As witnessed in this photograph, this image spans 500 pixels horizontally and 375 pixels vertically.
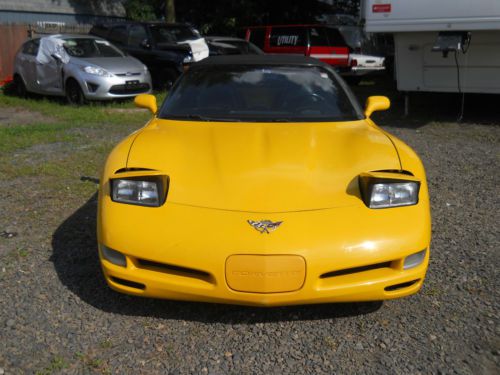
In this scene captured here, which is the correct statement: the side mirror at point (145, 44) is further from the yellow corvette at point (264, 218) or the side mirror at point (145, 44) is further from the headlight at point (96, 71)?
the yellow corvette at point (264, 218)

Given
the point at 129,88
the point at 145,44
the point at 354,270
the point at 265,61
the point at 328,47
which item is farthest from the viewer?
the point at 328,47

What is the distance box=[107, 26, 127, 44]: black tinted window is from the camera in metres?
13.6

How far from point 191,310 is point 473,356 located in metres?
1.47

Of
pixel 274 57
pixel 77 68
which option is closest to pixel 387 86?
pixel 77 68

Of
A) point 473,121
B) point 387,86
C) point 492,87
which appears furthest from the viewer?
point 387,86

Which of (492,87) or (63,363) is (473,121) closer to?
(492,87)

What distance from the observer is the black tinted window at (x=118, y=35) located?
1360 cm

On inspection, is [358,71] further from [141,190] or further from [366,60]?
[141,190]

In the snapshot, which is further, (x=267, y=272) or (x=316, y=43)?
(x=316, y=43)

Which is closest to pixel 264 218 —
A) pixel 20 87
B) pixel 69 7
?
pixel 20 87

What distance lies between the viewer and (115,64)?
10.9 m

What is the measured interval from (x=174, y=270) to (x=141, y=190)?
470 millimetres

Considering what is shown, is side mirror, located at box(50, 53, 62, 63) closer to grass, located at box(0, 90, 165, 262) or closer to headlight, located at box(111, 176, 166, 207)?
grass, located at box(0, 90, 165, 262)

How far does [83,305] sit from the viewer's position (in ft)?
10.0
